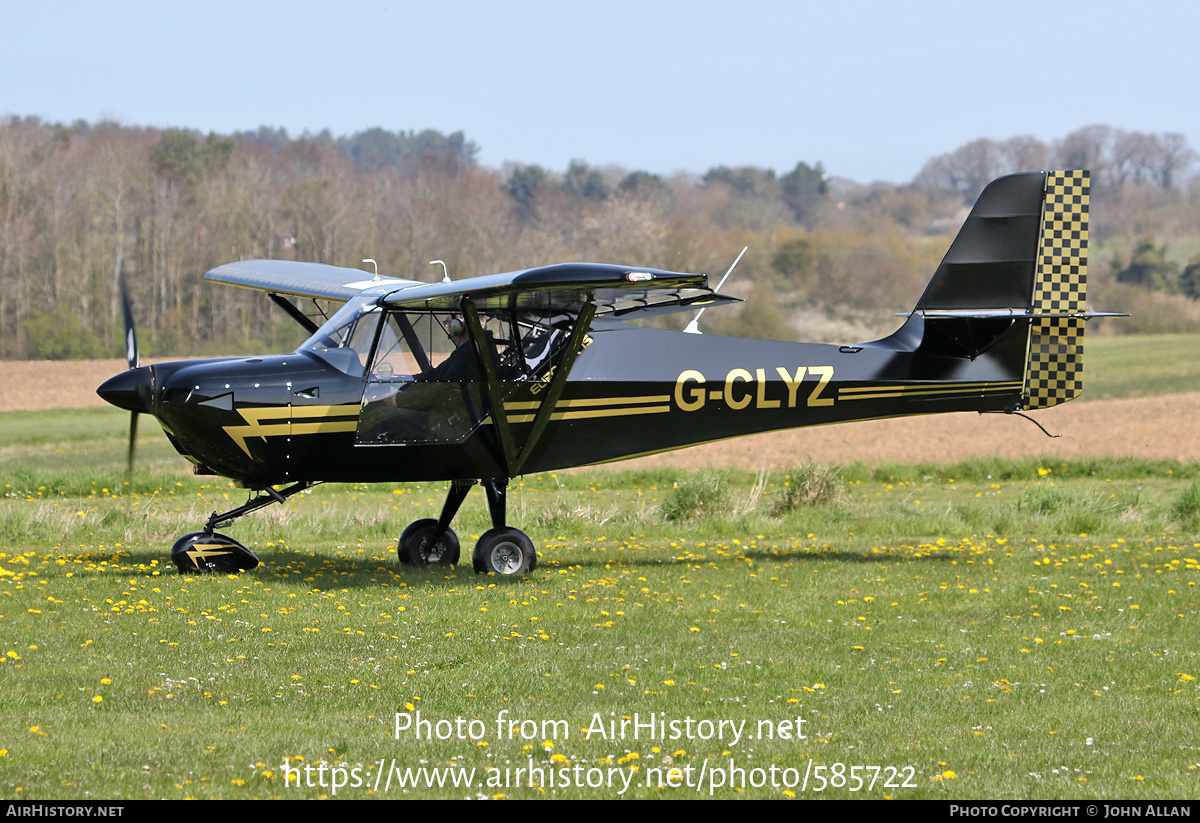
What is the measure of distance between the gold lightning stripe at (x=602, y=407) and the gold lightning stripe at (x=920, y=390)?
211 cm

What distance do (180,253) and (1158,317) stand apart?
49809 mm

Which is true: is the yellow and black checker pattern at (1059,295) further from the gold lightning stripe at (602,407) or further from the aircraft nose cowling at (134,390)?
the aircraft nose cowling at (134,390)

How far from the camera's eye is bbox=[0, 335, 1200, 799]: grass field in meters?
5.50

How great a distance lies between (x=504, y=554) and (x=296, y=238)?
1804 inches

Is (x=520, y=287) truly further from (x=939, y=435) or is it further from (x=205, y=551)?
(x=939, y=435)

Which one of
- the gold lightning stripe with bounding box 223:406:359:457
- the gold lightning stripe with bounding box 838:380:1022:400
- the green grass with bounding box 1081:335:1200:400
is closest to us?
the gold lightning stripe with bounding box 223:406:359:457

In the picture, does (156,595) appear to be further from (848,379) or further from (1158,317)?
(1158,317)

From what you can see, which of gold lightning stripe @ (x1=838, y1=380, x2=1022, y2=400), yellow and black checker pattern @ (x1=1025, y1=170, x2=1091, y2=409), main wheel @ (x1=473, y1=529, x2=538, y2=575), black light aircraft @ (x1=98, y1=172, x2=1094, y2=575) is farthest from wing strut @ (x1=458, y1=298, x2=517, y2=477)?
yellow and black checker pattern @ (x1=1025, y1=170, x2=1091, y2=409)

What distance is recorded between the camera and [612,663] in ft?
25.9

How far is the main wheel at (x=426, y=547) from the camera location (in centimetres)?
1260

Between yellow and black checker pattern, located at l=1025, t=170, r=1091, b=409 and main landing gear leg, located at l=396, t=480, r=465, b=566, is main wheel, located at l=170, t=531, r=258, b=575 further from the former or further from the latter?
yellow and black checker pattern, located at l=1025, t=170, r=1091, b=409

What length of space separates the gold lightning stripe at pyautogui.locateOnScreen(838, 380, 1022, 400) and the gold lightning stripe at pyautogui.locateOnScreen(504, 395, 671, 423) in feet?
6.94

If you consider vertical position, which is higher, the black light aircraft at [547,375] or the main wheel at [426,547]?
the black light aircraft at [547,375]

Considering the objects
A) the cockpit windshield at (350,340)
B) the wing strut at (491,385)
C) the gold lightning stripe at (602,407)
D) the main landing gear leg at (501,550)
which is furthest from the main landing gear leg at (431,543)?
the cockpit windshield at (350,340)
